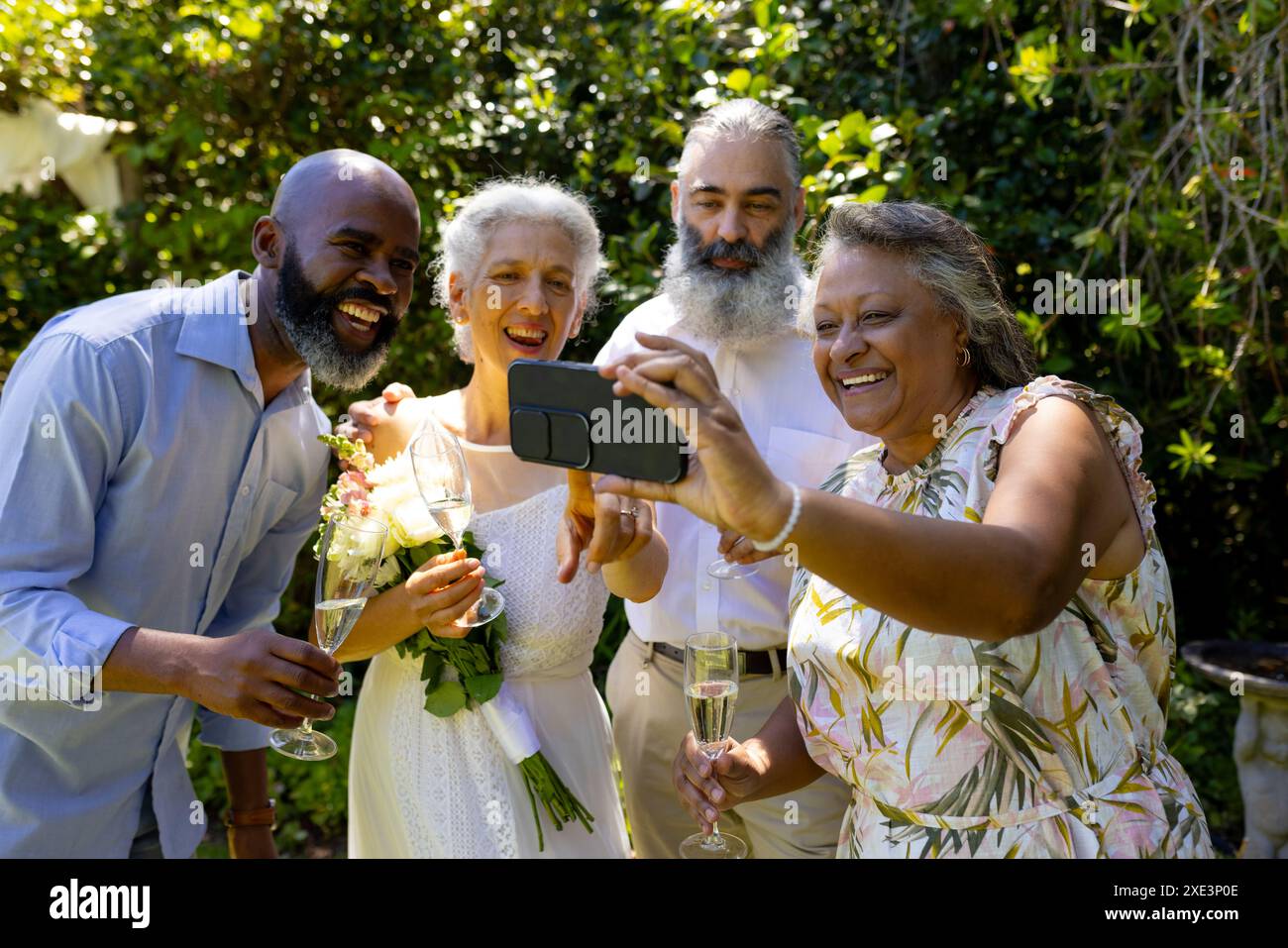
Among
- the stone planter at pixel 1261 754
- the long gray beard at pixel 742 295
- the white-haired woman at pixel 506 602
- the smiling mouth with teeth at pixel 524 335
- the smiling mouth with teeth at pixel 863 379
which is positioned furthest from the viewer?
the stone planter at pixel 1261 754

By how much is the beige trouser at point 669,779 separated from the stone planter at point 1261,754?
7.33ft

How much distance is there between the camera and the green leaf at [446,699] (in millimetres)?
3119

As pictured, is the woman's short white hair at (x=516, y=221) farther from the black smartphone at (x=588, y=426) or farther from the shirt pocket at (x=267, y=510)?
the black smartphone at (x=588, y=426)

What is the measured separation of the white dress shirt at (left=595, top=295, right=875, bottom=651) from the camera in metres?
3.34

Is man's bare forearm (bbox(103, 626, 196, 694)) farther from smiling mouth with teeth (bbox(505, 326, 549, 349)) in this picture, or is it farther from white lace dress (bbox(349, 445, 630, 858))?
smiling mouth with teeth (bbox(505, 326, 549, 349))

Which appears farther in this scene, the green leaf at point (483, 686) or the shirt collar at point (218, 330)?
the green leaf at point (483, 686)

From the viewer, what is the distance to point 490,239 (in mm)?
3408

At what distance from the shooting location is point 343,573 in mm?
2498

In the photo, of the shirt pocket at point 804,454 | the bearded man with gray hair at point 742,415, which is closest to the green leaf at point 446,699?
the bearded man with gray hair at point 742,415

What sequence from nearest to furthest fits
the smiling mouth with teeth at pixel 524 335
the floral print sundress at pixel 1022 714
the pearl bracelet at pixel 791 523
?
the pearl bracelet at pixel 791 523
the floral print sundress at pixel 1022 714
the smiling mouth with teeth at pixel 524 335

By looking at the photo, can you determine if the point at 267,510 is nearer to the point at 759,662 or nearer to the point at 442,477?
the point at 442,477

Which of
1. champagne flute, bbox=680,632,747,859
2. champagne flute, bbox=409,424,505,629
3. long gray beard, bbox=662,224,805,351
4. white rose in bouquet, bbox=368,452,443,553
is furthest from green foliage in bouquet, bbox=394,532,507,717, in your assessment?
long gray beard, bbox=662,224,805,351

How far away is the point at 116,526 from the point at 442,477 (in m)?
0.79

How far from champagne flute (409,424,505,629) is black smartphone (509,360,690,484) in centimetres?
75
